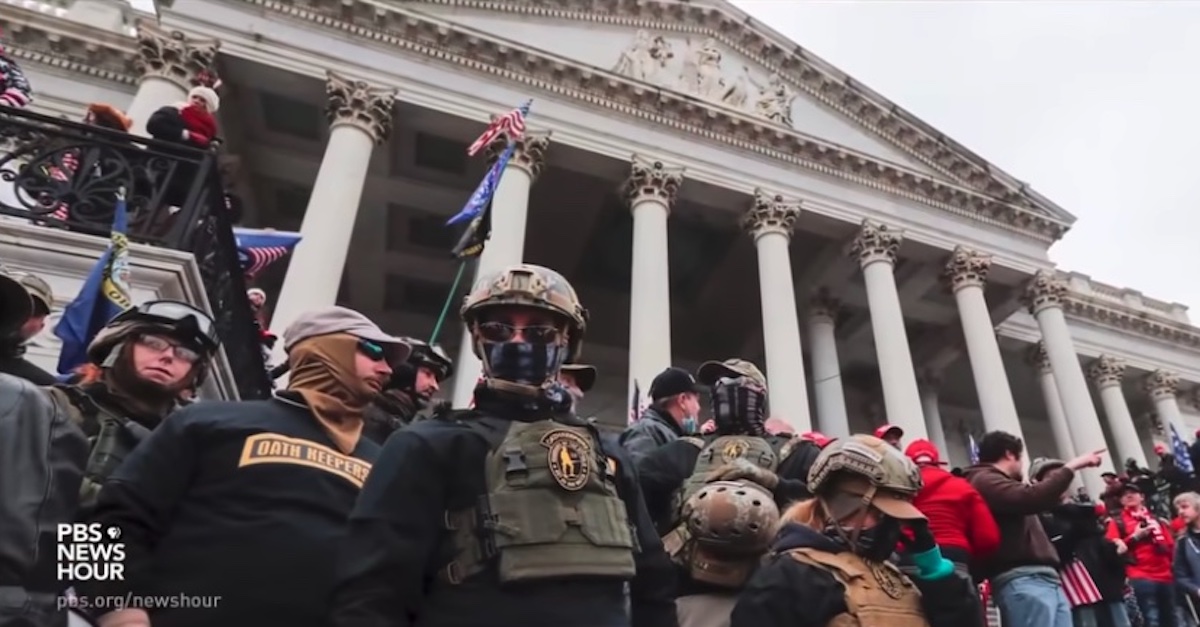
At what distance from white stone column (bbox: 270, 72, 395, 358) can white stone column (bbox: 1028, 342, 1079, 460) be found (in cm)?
1999

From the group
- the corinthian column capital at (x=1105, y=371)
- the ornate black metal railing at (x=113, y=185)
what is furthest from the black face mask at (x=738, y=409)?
the corinthian column capital at (x=1105, y=371)

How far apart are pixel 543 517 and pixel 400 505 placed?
1.39ft

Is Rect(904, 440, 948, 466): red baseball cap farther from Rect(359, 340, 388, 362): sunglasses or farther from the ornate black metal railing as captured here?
the ornate black metal railing

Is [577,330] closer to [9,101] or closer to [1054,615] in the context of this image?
[1054,615]

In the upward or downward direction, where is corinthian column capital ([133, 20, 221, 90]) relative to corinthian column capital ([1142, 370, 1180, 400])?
downward

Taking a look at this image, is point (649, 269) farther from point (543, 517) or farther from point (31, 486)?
point (31, 486)

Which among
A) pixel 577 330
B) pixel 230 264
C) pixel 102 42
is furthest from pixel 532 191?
pixel 577 330

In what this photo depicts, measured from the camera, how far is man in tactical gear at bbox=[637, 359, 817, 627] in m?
3.49

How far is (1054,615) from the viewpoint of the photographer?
4.95m

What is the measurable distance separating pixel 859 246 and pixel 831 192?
1633mm

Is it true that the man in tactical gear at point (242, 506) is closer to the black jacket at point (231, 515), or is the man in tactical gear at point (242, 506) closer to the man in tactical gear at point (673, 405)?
the black jacket at point (231, 515)

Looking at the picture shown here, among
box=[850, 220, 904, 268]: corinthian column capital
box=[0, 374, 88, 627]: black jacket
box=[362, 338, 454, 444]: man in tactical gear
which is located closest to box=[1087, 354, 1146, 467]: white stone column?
box=[850, 220, 904, 268]: corinthian column capital

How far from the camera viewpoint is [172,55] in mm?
14742

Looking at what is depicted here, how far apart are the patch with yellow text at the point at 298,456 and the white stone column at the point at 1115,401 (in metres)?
29.5
